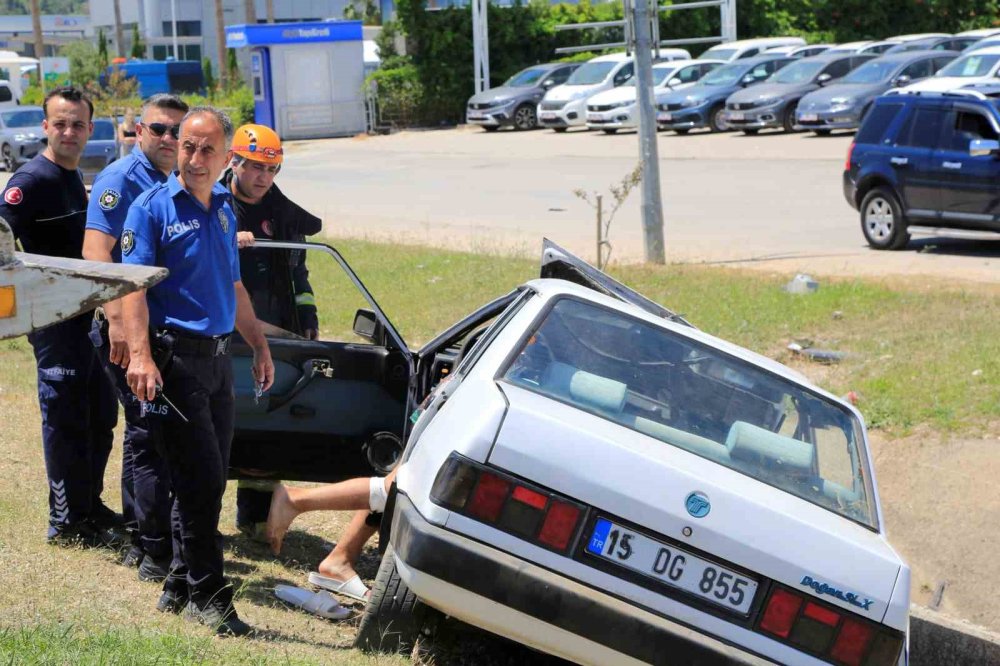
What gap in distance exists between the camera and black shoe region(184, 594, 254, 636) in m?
4.35

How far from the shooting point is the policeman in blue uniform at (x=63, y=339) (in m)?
5.29

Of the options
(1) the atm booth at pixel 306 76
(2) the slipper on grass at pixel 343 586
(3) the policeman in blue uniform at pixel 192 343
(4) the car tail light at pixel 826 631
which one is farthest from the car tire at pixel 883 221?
(1) the atm booth at pixel 306 76

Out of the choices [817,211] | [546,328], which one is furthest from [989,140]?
[546,328]

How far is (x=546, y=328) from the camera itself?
164 inches

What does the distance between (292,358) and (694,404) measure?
2.21 metres

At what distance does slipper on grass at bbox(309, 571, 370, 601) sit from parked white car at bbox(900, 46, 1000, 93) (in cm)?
2149

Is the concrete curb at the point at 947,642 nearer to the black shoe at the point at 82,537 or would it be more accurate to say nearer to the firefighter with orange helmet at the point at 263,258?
the firefighter with orange helmet at the point at 263,258

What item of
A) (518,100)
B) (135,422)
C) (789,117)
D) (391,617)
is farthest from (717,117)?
(391,617)

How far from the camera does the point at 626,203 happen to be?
62.6 feet

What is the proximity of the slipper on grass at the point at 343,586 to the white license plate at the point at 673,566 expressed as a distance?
5.51 feet

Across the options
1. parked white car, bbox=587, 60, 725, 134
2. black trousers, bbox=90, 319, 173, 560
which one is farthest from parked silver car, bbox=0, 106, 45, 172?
black trousers, bbox=90, 319, 173, 560

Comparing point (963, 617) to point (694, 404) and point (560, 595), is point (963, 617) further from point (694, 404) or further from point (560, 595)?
point (560, 595)

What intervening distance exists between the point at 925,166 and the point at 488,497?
11.5 metres

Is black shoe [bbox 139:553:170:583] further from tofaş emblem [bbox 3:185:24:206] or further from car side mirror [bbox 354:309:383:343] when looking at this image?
tofaş emblem [bbox 3:185:24:206]
